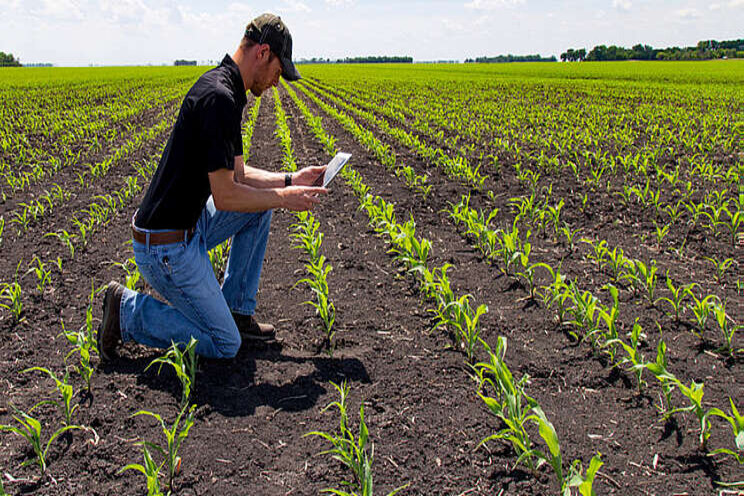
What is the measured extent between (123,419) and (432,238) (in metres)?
3.51

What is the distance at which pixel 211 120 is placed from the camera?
270cm

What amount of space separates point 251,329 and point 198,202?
976mm

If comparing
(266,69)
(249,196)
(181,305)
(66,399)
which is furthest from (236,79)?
Result: (66,399)

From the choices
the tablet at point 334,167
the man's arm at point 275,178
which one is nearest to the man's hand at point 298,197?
the tablet at point 334,167

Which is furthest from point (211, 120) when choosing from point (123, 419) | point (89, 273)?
point (89, 273)

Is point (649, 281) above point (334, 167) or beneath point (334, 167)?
beneath

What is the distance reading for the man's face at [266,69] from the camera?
292 cm

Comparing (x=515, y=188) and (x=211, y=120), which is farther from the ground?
(x=211, y=120)

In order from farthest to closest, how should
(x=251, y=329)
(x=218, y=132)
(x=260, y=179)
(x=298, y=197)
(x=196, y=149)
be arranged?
1. (x=260, y=179)
2. (x=251, y=329)
3. (x=298, y=197)
4. (x=196, y=149)
5. (x=218, y=132)

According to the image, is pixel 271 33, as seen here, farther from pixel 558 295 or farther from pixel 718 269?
pixel 718 269

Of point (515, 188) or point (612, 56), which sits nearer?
point (515, 188)

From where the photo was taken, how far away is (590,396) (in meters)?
2.91

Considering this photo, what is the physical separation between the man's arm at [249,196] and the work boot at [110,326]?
33.2 inches

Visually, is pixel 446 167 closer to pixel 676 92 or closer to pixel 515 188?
pixel 515 188
